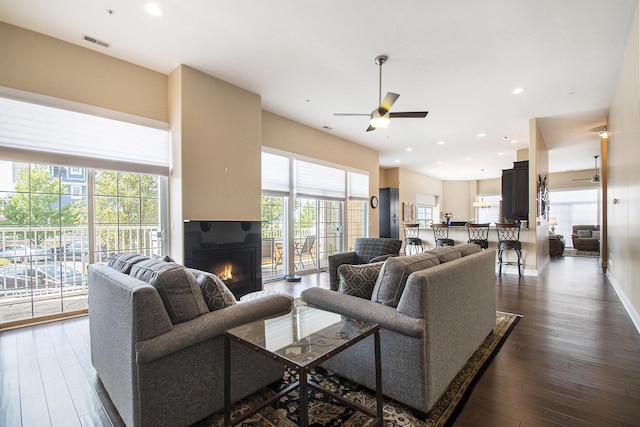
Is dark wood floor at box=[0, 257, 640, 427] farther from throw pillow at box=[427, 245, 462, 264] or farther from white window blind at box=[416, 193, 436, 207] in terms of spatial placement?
white window blind at box=[416, 193, 436, 207]

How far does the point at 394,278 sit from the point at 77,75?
164 inches

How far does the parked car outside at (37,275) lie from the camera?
128 inches

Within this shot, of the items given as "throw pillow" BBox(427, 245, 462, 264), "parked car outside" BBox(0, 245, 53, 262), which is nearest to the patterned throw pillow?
"throw pillow" BBox(427, 245, 462, 264)

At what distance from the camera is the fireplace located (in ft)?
12.8

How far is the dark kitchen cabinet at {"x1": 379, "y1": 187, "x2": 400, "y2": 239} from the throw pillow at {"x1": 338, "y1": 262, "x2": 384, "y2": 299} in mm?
7934

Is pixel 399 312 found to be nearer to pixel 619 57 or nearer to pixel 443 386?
pixel 443 386

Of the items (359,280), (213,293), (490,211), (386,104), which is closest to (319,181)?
(386,104)

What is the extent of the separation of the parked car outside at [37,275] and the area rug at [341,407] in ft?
10.3

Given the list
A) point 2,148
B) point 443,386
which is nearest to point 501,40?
point 443,386

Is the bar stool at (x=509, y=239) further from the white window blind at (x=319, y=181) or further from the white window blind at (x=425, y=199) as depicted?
the white window blind at (x=425, y=199)

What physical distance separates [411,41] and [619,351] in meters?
3.63

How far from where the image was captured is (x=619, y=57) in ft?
11.9

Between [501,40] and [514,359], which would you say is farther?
[501,40]

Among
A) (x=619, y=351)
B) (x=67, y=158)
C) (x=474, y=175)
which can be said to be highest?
(x=474, y=175)
